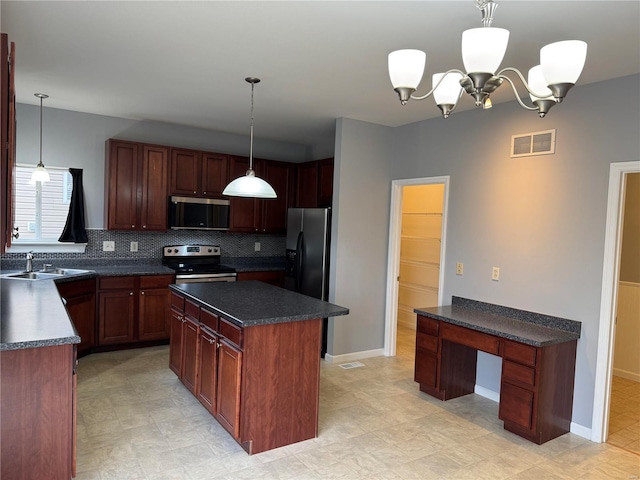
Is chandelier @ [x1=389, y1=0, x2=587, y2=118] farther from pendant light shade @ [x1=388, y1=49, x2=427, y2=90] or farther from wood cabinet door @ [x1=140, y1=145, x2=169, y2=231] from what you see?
wood cabinet door @ [x1=140, y1=145, x2=169, y2=231]

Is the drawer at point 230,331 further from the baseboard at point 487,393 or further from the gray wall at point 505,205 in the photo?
the baseboard at point 487,393

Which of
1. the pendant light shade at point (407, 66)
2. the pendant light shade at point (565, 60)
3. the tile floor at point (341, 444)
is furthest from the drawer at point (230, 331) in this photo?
the pendant light shade at point (565, 60)

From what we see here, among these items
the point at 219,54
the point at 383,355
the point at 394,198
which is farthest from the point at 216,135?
the point at 383,355

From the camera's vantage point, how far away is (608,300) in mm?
3109

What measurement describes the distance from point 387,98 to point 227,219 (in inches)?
105

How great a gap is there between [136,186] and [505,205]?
3.87 meters

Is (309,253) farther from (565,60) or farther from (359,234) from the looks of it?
(565,60)

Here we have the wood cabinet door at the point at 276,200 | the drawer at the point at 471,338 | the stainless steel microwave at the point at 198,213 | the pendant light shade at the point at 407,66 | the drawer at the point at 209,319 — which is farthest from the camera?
the wood cabinet door at the point at 276,200

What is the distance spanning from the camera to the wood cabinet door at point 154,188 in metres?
5.02

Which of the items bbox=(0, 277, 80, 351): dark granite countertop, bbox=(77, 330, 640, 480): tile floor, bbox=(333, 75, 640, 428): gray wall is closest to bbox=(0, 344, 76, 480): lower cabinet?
bbox=(0, 277, 80, 351): dark granite countertop

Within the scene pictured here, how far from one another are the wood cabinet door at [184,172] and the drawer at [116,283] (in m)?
1.14

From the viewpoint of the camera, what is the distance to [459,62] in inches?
116

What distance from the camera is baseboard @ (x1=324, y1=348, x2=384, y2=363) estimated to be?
4.71m

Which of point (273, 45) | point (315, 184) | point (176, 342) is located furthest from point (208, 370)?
point (315, 184)
